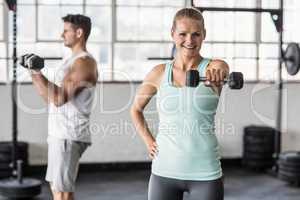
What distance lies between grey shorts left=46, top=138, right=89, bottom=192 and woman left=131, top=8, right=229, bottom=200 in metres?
0.89

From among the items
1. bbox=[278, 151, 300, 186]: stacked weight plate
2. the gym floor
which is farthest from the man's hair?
bbox=[278, 151, 300, 186]: stacked weight plate

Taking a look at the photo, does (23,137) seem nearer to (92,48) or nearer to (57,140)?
(92,48)

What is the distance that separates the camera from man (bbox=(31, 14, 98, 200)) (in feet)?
7.90

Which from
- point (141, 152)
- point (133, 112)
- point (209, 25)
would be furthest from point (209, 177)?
point (209, 25)

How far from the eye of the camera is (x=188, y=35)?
5.13ft

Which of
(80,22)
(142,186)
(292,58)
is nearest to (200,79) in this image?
(80,22)

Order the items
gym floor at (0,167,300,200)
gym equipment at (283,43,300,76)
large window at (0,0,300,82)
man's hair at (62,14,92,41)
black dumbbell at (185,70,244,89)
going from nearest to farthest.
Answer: black dumbbell at (185,70,244,89)
man's hair at (62,14,92,41)
gym floor at (0,167,300,200)
gym equipment at (283,43,300,76)
large window at (0,0,300,82)

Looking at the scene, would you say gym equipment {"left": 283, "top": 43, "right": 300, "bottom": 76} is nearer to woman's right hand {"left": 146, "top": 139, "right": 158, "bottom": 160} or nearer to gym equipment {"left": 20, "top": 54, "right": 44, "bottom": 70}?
gym equipment {"left": 20, "top": 54, "right": 44, "bottom": 70}

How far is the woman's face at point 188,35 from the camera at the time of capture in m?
1.56

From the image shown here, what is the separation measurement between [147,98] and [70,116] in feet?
2.60

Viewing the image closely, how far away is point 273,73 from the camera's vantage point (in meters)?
5.30

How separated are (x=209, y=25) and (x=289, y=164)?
5.59ft

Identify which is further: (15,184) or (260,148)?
(260,148)

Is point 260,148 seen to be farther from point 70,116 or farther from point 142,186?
point 70,116
